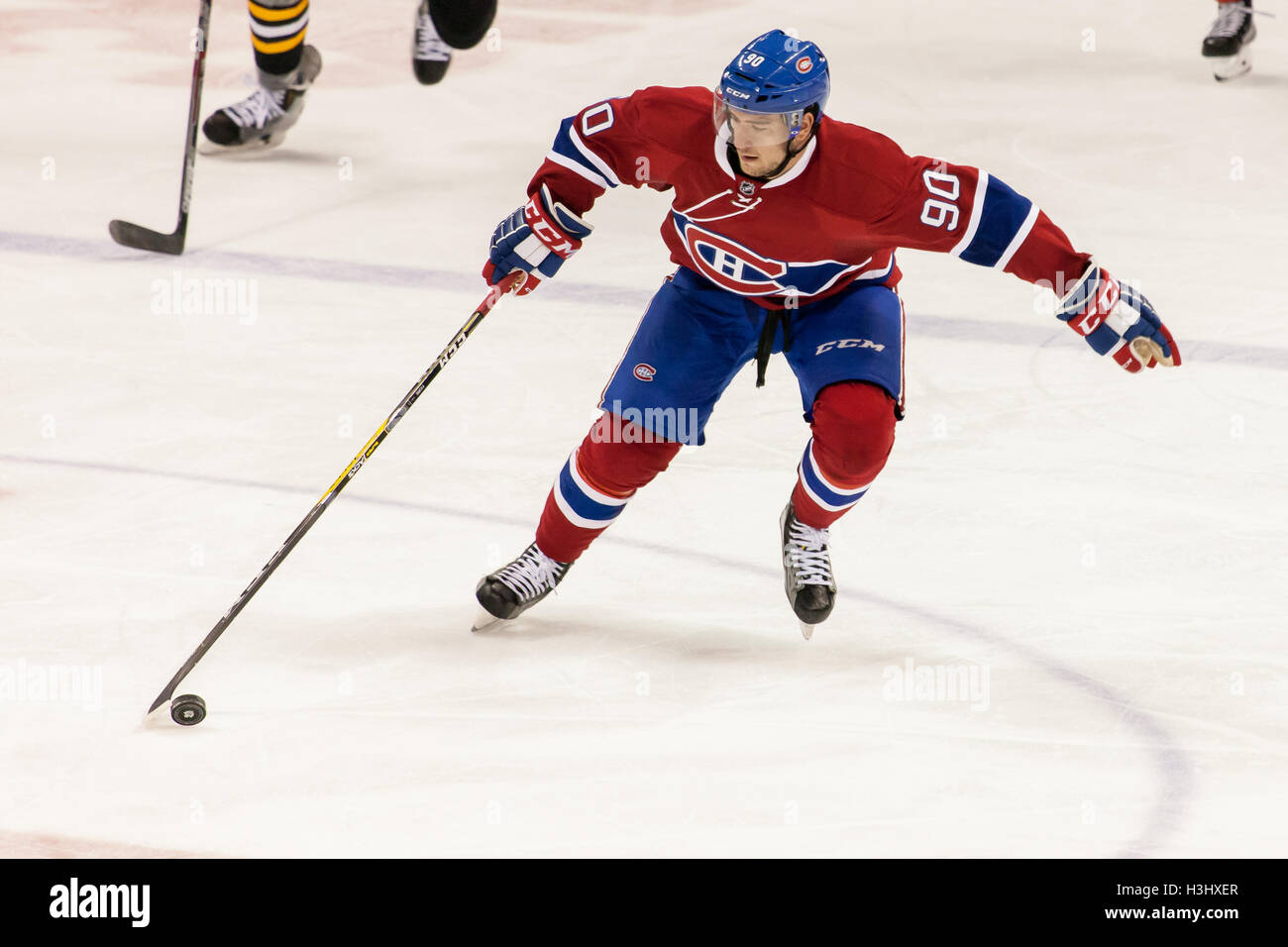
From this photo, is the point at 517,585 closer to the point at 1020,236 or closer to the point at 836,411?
the point at 836,411

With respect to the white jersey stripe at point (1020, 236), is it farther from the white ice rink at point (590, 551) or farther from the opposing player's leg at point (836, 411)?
the white ice rink at point (590, 551)

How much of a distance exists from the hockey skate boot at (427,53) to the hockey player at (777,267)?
3.38 meters

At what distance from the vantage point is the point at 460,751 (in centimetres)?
284

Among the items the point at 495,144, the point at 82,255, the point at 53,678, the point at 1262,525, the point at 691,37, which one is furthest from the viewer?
the point at 691,37

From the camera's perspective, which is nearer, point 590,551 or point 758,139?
point 758,139

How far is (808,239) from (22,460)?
1877 mm

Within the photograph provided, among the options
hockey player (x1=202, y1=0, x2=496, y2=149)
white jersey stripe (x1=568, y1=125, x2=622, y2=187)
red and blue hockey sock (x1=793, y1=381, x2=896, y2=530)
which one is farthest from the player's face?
hockey player (x1=202, y1=0, x2=496, y2=149)

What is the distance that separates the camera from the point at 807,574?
3.27m

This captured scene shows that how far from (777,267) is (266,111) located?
3.86 m

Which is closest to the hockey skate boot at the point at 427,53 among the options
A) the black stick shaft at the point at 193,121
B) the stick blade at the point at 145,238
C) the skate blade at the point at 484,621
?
the black stick shaft at the point at 193,121

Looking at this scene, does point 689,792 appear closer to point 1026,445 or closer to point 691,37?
point 1026,445

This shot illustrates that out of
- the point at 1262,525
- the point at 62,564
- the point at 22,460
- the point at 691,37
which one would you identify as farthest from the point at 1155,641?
the point at 691,37
